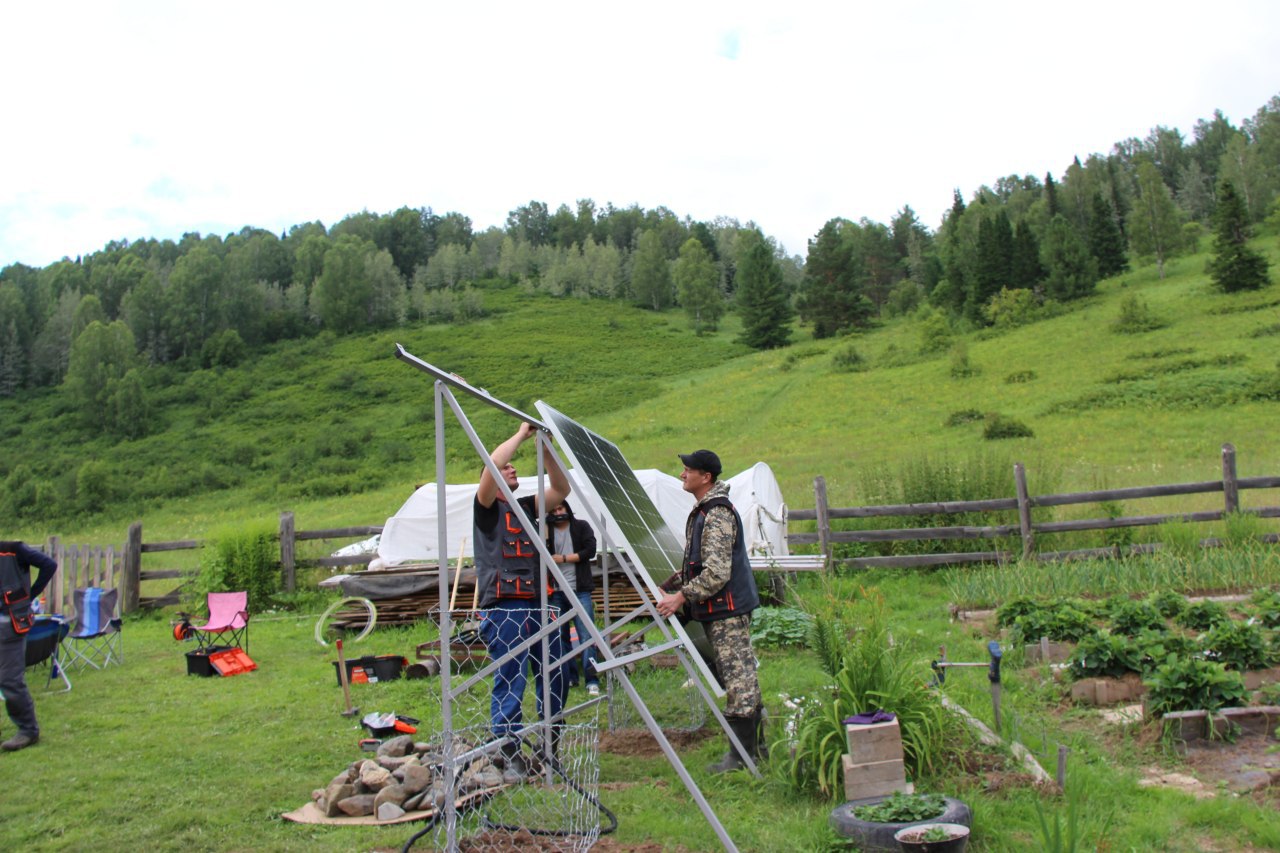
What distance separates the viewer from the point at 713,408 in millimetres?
41500

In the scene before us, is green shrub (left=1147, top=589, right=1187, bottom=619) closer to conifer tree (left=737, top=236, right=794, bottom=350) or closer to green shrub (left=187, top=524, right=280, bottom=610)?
green shrub (left=187, top=524, right=280, bottom=610)

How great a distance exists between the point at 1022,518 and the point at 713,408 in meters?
28.3

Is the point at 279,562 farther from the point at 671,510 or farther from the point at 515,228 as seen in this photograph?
the point at 515,228

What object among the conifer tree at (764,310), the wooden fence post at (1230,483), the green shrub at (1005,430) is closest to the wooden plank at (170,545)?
the wooden fence post at (1230,483)

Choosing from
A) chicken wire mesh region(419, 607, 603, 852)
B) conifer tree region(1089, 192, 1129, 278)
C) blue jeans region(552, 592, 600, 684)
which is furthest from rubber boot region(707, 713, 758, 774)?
conifer tree region(1089, 192, 1129, 278)

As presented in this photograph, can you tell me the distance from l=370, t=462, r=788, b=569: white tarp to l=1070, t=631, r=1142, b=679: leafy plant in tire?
23.8 feet

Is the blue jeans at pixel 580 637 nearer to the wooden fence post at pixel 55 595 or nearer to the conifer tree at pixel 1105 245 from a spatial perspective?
the wooden fence post at pixel 55 595

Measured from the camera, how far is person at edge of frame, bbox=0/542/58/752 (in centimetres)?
685

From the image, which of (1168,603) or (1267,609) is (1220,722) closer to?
(1267,609)

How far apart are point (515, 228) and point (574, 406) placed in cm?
9931

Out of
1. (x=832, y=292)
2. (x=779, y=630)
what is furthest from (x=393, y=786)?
(x=832, y=292)

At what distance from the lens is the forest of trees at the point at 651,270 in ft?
201

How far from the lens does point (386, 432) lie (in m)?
54.6

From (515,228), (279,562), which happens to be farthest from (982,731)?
(515,228)
